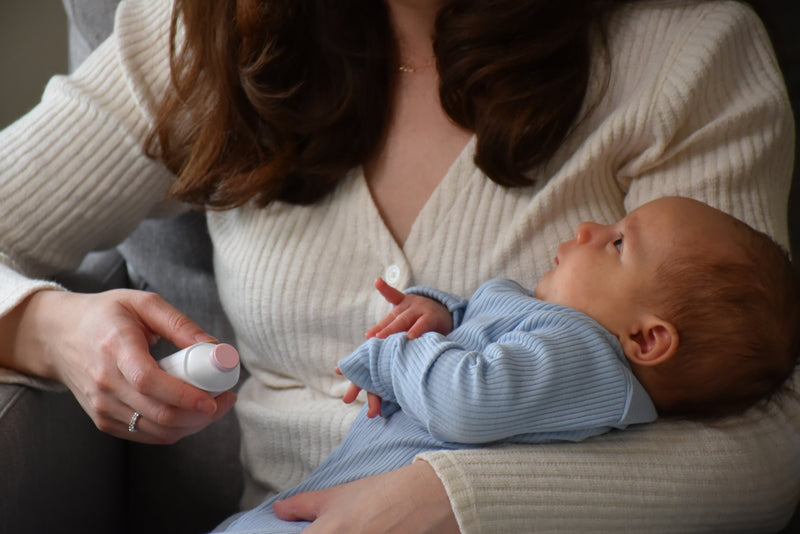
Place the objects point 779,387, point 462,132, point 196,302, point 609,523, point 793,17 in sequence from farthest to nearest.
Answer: point 196,302
point 793,17
point 462,132
point 779,387
point 609,523

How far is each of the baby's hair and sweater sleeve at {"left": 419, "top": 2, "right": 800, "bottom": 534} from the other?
0.06 m

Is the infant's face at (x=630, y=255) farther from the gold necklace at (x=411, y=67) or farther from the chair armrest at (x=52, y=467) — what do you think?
the chair armrest at (x=52, y=467)

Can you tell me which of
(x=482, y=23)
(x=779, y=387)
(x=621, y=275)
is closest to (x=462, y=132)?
(x=482, y=23)

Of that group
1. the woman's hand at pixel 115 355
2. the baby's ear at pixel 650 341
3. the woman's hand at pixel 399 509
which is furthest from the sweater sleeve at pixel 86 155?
Answer: the baby's ear at pixel 650 341

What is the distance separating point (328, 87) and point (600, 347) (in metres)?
0.51

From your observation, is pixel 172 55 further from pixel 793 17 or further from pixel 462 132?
pixel 793 17

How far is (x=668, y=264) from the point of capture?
2.71 feet

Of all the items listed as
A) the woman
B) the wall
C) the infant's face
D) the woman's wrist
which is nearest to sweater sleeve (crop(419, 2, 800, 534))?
the woman

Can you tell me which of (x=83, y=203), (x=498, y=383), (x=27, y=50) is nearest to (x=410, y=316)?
(x=498, y=383)

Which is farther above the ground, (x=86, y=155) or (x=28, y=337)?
(x=86, y=155)

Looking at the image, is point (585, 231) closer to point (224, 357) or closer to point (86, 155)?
point (224, 357)

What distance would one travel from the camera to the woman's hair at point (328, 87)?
991 mm

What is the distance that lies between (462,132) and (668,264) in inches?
13.1

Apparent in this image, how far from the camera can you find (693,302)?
2.64 feet
